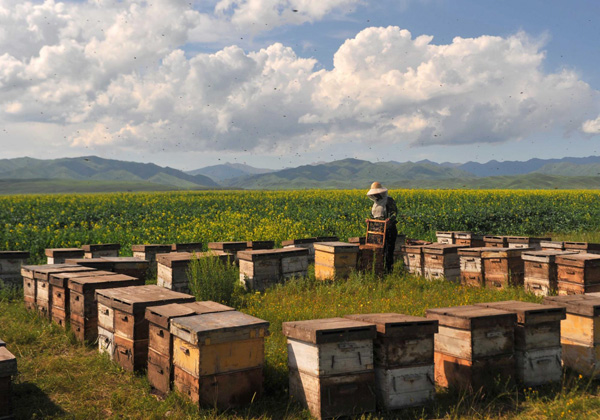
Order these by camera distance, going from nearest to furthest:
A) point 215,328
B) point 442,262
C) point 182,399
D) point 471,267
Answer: point 215,328 < point 182,399 < point 471,267 < point 442,262

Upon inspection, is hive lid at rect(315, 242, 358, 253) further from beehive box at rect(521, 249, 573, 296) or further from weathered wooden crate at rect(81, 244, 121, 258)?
weathered wooden crate at rect(81, 244, 121, 258)

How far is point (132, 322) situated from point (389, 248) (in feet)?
24.6

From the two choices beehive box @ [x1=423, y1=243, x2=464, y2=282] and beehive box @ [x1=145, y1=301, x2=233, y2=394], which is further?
beehive box @ [x1=423, y1=243, x2=464, y2=282]

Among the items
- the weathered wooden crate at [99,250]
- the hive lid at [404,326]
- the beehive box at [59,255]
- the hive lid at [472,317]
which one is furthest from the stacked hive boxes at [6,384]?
the weathered wooden crate at [99,250]

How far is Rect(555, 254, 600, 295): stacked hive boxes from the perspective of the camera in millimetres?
9516

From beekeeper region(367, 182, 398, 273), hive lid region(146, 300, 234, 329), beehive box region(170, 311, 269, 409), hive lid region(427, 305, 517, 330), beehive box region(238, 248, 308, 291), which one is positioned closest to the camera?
beehive box region(170, 311, 269, 409)

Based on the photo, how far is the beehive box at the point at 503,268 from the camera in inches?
436

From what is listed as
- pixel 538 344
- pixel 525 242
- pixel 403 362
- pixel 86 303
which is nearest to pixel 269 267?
pixel 86 303

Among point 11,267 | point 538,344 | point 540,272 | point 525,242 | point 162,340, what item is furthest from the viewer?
point 525,242

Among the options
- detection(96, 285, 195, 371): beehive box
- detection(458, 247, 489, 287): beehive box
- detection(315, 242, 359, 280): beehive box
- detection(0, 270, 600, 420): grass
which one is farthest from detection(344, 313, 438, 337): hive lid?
detection(458, 247, 489, 287): beehive box

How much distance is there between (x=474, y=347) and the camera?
19.5 ft

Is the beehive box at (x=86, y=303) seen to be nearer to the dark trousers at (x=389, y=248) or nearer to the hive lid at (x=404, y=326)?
the hive lid at (x=404, y=326)

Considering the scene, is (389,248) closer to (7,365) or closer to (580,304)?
(580,304)

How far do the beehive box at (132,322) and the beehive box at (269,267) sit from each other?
3.68 meters
